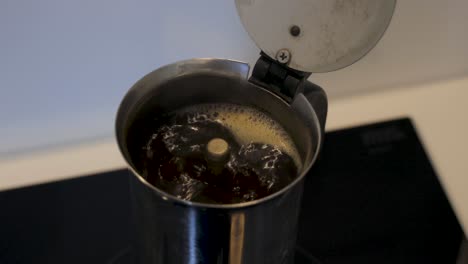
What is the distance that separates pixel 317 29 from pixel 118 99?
0.35 metres

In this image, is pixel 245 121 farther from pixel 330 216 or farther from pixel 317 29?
pixel 330 216

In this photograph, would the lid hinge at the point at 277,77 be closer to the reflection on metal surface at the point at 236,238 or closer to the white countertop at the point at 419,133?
the reflection on metal surface at the point at 236,238

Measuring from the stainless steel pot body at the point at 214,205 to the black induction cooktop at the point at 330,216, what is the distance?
6.3 inches

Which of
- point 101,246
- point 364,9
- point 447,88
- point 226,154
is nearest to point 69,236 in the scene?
point 101,246

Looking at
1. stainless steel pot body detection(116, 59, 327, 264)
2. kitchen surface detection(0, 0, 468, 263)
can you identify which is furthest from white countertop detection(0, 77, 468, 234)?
stainless steel pot body detection(116, 59, 327, 264)

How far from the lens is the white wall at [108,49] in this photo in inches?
34.4

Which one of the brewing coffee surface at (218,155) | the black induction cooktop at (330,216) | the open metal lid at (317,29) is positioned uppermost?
the open metal lid at (317,29)

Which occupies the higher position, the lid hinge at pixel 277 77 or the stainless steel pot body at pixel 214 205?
the lid hinge at pixel 277 77

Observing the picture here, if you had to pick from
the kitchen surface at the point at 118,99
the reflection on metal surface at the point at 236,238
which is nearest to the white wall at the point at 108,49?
the kitchen surface at the point at 118,99

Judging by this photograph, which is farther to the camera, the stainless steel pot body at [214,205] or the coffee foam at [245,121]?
the coffee foam at [245,121]

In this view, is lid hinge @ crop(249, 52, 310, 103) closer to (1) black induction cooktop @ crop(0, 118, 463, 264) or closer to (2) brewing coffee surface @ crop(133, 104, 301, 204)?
(2) brewing coffee surface @ crop(133, 104, 301, 204)

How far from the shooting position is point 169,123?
2.29ft

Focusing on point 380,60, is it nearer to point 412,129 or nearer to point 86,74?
point 412,129

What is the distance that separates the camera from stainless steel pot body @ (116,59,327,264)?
23.0 inches
